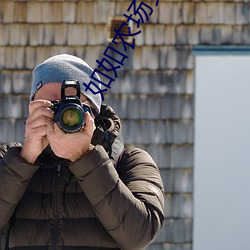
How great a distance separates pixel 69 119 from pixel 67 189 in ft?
0.65

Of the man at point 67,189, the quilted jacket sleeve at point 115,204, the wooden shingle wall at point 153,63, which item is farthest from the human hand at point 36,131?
the wooden shingle wall at point 153,63

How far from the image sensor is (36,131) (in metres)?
1.69

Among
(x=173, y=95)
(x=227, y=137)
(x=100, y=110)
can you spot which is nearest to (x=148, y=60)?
(x=173, y=95)

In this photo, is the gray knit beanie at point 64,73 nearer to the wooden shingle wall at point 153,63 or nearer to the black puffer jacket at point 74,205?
the black puffer jacket at point 74,205

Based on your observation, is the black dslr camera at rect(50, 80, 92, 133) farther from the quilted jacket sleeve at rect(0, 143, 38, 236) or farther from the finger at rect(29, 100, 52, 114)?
the quilted jacket sleeve at rect(0, 143, 38, 236)

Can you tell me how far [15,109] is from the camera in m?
5.62

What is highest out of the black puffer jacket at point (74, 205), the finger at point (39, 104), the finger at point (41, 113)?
the finger at point (39, 104)

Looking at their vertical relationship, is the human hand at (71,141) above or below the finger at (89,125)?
below

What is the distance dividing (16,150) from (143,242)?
14.7 inches

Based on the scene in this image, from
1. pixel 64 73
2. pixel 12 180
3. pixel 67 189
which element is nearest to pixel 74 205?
pixel 67 189

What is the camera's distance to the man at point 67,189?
166 cm

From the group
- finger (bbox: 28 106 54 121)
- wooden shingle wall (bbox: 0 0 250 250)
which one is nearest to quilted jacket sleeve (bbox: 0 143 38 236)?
finger (bbox: 28 106 54 121)

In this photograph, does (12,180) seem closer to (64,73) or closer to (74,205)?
(74,205)

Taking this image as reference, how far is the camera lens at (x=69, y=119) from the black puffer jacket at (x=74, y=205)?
0.08 metres
